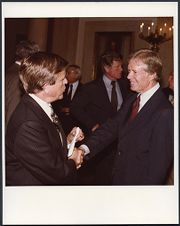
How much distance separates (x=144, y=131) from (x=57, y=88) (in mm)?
671

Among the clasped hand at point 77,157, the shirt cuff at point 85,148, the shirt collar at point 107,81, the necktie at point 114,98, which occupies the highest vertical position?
the shirt collar at point 107,81

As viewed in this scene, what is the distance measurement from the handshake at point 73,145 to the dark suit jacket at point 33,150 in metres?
0.04

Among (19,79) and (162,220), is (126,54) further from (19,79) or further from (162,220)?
(162,220)

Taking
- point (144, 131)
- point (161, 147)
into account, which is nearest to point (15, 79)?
point (144, 131)

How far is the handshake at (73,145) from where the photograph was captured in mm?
2309

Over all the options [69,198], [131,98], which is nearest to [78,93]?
[131,98]

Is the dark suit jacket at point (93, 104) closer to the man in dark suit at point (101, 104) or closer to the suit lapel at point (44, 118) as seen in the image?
the man in dark suit at point (101, 104)

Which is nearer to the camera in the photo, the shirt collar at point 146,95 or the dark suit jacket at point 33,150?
the dark suit jacket at point 33,150

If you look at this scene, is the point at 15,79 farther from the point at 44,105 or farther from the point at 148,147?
the point at 148,147

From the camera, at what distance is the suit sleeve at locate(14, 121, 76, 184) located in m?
2.21

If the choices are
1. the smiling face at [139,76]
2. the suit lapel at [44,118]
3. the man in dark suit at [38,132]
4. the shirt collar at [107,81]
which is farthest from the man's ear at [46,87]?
the smiling face at [139,76]

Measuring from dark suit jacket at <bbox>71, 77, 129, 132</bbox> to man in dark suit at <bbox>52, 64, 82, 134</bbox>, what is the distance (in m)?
0.04

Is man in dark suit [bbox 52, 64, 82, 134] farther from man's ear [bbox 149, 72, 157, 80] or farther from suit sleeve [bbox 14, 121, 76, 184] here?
man's ear [bbox 149, 72, 157, 80]

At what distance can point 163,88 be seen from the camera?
7.62 feet
